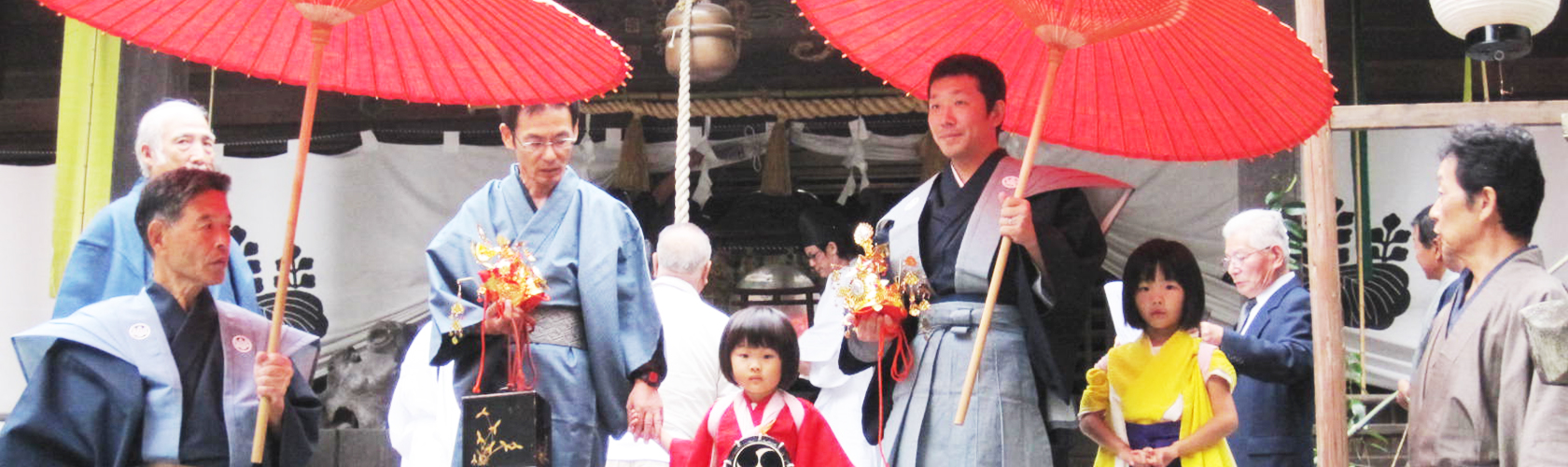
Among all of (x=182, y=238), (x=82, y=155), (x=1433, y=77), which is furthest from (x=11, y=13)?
(x=1433, y=77)

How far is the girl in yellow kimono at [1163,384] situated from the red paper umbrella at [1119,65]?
0.51 metres

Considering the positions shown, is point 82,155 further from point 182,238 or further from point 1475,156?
point 1475,156

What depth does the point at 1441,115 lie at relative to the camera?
5.27 m

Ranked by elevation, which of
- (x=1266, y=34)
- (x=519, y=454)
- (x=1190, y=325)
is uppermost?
(x=1266, y=34)

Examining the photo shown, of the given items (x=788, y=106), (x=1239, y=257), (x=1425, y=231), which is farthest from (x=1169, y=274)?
(x=788, y=106)

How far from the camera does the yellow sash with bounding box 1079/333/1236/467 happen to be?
475 centimetres

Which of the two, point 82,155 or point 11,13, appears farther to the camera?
point 11,13

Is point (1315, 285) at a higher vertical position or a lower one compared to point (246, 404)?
A: higher

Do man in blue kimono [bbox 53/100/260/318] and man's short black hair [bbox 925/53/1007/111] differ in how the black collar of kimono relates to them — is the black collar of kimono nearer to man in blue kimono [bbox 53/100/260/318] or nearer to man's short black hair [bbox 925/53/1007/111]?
man in blue kimono [bbox 53/100/260/318]

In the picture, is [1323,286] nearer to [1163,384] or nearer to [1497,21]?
[1163,384]

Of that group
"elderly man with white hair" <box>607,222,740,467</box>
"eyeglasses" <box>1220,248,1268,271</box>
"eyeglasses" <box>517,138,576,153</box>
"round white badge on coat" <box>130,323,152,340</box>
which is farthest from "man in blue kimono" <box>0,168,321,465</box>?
"eyeglasses" <box>1220,248,1268,271</box>

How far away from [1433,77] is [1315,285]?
4.55 metres

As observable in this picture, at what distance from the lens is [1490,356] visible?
3.48 metres

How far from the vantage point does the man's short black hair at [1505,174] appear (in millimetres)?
3609
